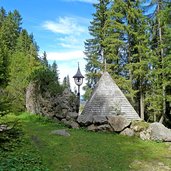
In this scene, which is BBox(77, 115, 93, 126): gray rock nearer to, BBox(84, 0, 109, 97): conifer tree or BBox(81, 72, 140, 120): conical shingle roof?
BBox(81, 72, 140, 120): conical shingle roof

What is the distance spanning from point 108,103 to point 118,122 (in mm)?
2053

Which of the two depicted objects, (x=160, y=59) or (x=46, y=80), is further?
(x=160, y=59)

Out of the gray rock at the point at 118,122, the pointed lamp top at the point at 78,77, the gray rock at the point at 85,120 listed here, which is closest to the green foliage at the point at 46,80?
the pointed lamp top at the point at 78,77

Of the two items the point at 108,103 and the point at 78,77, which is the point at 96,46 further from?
the point at 108,103

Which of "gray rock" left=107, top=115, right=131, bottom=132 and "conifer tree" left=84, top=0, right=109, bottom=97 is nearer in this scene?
"gray rock" left=107, top=115, right=131, bottom=132

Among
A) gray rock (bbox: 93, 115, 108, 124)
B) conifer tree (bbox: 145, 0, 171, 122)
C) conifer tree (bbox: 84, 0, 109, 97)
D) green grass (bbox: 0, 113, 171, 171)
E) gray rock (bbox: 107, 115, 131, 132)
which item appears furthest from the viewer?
conifer tree (bbox: 84, 0, 109, 97)

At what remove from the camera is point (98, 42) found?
31.9 meters

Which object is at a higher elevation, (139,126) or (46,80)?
(46,80)

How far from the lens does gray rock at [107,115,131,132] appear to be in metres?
15.3

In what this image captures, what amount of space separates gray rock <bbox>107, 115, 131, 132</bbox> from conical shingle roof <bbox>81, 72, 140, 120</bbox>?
1102 mm

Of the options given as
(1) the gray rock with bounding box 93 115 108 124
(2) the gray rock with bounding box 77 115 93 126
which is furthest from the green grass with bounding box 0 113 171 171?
(2) the gray rock with bounding box 77 115 93 126

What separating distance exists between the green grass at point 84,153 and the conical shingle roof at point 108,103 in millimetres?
2173

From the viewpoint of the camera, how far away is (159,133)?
46.0 ft

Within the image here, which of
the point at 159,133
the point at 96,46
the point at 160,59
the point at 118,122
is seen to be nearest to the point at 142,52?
the point at 160,59
